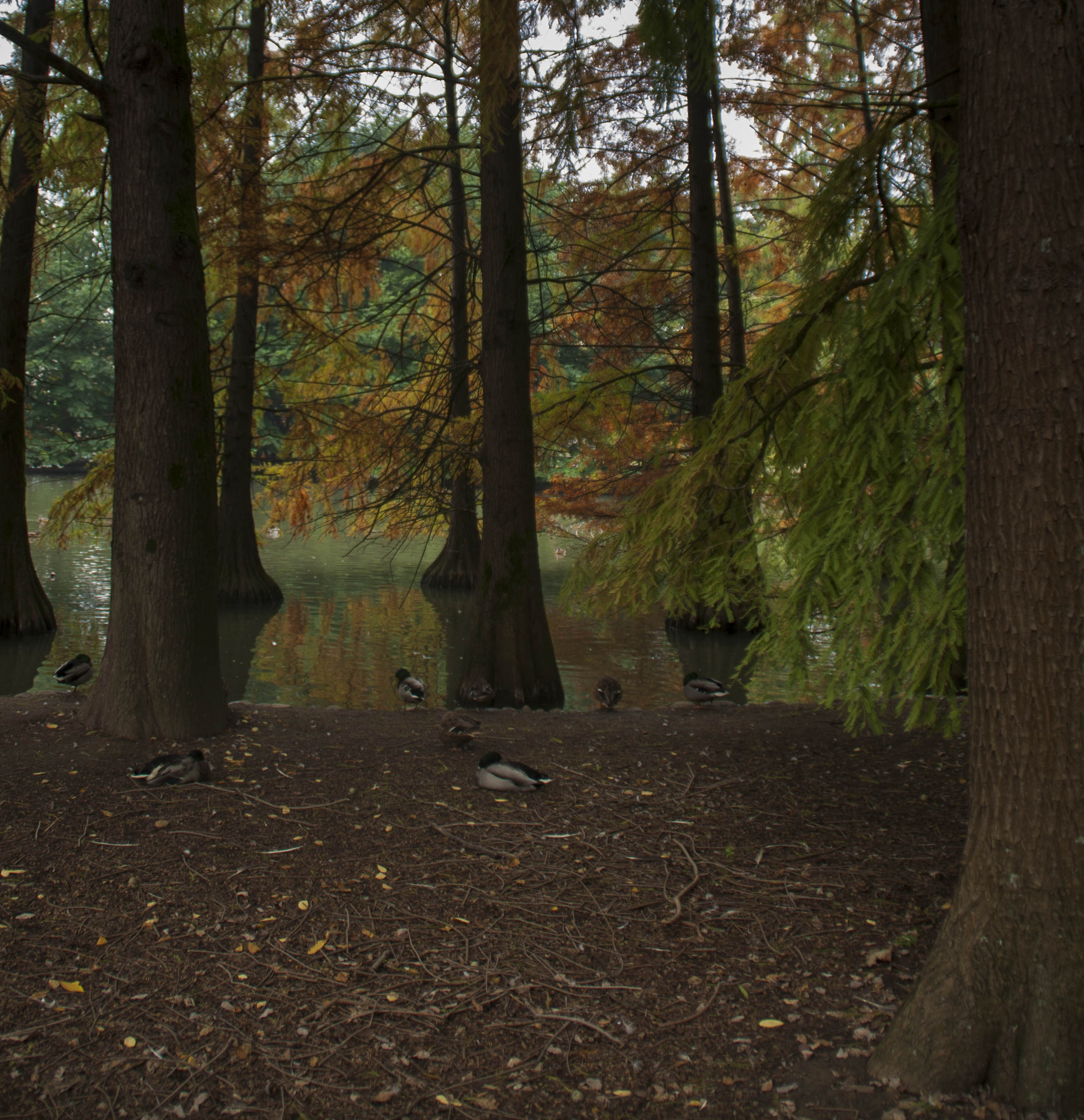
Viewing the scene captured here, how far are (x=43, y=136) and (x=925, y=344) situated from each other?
26.6 ft

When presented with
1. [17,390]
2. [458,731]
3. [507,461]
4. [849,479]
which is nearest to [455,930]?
[458,731]

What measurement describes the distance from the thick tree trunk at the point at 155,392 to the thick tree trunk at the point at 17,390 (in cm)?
545

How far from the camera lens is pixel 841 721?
666 cm

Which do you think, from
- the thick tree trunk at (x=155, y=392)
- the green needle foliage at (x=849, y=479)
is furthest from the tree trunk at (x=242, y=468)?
the green needle foliage at (x=849, y=479)

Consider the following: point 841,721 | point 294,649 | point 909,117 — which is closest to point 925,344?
point 909,117

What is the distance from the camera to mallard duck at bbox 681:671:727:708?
7.63 m

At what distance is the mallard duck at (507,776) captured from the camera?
4816mm

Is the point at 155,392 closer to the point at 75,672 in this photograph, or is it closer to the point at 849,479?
the point at 75,672

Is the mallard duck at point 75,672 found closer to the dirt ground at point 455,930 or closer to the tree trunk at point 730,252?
the dirt ground at point 455,930

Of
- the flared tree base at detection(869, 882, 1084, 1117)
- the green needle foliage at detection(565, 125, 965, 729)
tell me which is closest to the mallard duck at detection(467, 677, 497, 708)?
the green needle foliage at detection(565, 125, 965, 729)

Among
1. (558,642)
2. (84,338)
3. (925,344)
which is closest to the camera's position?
(925,344)

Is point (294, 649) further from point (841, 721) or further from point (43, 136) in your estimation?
point (841, 721)

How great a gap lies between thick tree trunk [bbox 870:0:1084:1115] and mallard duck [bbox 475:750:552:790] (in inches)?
93.8

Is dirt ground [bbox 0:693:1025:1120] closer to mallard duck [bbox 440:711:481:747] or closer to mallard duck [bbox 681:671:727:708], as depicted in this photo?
mallard duck [bbox 440:711:481:747]
